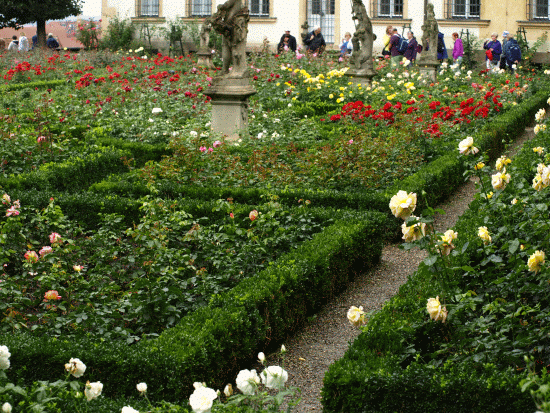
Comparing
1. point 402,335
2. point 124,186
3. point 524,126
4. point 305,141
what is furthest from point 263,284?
point 524,126

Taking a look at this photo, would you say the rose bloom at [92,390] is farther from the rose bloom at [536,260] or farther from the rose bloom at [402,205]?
the rose bloom at [536,260]

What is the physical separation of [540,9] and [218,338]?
20.5 metres

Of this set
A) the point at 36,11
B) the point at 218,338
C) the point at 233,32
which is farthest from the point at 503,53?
the point at 36,11

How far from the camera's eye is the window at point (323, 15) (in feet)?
79.4

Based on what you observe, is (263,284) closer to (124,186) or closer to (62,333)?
(62,333)

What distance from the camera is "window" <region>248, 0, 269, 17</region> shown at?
80.2ft

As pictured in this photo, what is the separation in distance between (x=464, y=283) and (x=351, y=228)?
1.52m

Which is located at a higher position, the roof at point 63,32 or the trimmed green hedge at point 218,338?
the roof at point 63,32

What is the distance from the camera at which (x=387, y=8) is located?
23047 millimetres

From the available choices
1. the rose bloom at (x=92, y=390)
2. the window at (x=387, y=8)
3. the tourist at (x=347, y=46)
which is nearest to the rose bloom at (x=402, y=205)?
the rose bloom at (x=92, y=390)

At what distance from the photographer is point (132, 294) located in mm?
4293

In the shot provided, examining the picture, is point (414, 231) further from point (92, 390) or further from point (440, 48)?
point (440, 48)

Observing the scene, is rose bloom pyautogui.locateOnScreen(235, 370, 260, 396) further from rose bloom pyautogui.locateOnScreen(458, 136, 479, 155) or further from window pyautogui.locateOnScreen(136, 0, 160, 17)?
window pyautogui.locateOnScreen(136, 0, 160, 17)

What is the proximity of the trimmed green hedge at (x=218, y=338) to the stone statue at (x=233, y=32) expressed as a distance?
4.39 meters
